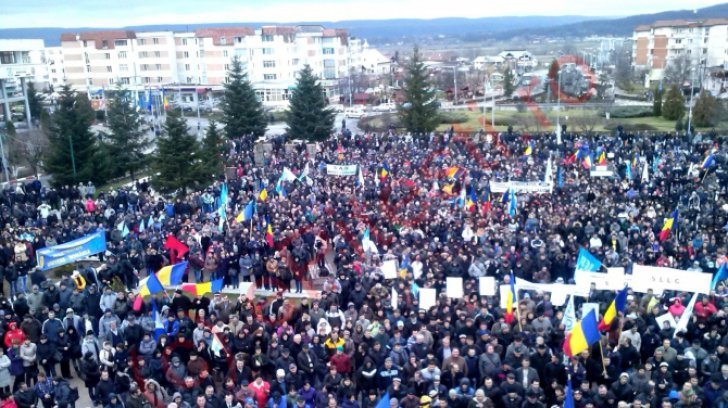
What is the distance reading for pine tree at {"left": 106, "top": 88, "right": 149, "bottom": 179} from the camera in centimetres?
3181

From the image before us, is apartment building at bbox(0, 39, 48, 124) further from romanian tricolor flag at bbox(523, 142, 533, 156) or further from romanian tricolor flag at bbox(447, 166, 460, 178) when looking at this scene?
romanian tricolor flag at bbox(523, 142, 533, 156)

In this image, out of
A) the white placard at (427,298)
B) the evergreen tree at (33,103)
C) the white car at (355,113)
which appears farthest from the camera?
the white car at (355,113)

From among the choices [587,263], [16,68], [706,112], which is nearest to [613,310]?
[587,263]

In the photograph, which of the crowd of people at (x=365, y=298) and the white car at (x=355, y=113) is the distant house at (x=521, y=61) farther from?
the crowd of people at (x=365, y=298)

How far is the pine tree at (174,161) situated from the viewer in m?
25.6

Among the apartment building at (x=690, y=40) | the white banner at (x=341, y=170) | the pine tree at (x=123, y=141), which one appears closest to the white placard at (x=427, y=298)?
the white banner at (x=341, y=170)

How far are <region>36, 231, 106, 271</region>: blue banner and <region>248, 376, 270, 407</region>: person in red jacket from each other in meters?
7.74

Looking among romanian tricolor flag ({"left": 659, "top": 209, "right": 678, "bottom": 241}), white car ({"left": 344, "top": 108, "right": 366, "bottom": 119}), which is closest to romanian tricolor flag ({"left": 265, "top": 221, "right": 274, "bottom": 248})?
romanian tricolor flag ({"left": 659, "top": 209, "right": 678, "bottom": 241})

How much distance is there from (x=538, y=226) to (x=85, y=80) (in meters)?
76.2

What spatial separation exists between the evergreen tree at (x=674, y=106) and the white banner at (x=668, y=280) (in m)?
37.7

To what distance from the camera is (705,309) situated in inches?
440

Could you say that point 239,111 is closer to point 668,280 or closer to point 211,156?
point 211,156

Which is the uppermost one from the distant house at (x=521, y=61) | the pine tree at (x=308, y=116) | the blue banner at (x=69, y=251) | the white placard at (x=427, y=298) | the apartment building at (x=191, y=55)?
the apartment building at (x=191, y=55)

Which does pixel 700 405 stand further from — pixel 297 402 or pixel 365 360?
pixel 297 402
